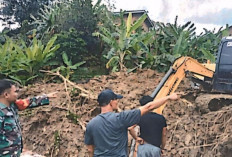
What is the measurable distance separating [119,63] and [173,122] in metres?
3.72

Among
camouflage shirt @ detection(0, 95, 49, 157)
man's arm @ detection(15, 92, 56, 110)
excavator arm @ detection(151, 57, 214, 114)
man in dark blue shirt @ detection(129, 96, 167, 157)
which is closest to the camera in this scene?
camouflage shirt @ detection(0, 95, 49, 157)

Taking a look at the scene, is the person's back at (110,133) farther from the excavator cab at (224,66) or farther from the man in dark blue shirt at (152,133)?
the excavator cab at (224,66)

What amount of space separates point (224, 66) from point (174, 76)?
1.21m

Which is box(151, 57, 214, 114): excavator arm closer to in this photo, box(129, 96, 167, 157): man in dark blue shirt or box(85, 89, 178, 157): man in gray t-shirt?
box(129, 96, 167, 157): man in dark blue shirt

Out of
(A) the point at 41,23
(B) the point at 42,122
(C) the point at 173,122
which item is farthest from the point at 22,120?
(A) the point at 41,23

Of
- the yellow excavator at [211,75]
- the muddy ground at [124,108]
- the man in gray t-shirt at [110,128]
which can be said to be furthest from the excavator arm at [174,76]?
the man in gray t-shirt at [110,128]

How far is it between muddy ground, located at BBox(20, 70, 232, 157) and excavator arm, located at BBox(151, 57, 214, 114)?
38.7 inches

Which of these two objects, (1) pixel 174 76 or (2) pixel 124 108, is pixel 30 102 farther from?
(2) pixel 124 108

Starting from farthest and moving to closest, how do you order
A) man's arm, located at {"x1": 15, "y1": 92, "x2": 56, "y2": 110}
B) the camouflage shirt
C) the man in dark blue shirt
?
1. the man in dark blue shirt
2. man's arm, located at {"x1": 15, "y1": 92, "x2": 56, "y2": 110}
3. the camouflage shirt

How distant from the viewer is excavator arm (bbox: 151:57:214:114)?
5.47 metres

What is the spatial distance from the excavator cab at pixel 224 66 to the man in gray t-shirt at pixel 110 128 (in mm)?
3424

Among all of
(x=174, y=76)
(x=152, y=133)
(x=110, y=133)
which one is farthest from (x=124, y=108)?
(x=110, y=133)

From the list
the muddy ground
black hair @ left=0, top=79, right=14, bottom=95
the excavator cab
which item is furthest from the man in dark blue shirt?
the excavator cab

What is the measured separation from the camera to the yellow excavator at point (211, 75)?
5570 mm
